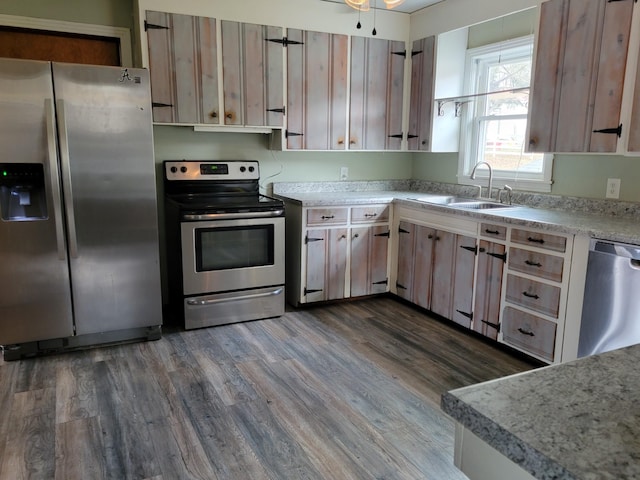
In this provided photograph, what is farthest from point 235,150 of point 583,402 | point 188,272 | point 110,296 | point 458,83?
point 583,402

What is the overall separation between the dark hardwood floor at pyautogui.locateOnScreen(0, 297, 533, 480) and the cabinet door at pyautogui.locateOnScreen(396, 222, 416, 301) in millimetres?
483

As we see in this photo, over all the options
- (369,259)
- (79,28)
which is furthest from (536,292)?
(79,28)

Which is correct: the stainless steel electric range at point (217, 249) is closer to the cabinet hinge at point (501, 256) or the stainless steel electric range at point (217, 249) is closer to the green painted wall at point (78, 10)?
Result: the green painted wall at point (78, 10)

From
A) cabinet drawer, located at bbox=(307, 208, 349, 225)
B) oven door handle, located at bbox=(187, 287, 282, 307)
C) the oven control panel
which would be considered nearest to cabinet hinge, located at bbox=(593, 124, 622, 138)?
cabinet drawer, located at bbox=(307, 208, 349, 225)

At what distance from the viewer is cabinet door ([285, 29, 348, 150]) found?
12.8 feet

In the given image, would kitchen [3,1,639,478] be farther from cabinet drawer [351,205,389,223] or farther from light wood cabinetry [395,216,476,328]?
light wood cabinetry [395,216,476,328]

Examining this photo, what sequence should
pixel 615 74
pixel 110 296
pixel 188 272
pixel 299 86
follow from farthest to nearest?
pixel 299 86, pixel 188 272, pixel 110 296, pixel 615 74

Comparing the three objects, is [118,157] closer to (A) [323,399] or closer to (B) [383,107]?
(A) [323,399]

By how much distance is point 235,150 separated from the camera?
4.10 m

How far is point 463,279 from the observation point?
3.43 meters

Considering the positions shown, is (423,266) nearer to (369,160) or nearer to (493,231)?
(493,231)

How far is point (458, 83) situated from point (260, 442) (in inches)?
129

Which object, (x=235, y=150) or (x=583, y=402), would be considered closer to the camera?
(x=583, y=402)

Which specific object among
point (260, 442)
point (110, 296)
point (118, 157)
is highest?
point (118, 157)
